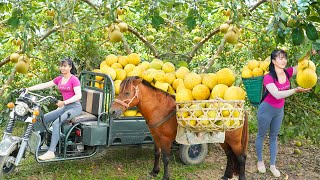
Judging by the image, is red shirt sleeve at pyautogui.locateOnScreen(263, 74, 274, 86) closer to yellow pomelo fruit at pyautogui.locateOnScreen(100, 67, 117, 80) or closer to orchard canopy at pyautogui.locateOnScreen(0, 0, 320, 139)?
orchard canopy at pyautogui.locateOnScreen(0, 0, 320, 139)

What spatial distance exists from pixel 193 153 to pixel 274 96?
1.47m

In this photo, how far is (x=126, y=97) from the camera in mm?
3801

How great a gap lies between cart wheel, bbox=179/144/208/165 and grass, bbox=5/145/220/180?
7 cm

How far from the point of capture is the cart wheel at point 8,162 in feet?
13.0

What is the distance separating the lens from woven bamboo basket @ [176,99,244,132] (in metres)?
3.48

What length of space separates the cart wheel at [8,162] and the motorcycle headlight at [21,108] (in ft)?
1.33

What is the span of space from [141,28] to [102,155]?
2.59 meters

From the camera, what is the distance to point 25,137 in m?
4.00

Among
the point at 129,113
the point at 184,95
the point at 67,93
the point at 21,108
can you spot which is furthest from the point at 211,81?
the point at 21,108

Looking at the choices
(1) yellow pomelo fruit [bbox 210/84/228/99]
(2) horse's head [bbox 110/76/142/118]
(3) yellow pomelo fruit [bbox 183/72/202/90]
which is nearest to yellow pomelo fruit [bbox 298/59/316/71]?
(1) yellow pomelo fruit [bbox 210/84/228/99]

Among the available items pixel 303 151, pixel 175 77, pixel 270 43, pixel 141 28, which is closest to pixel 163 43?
pixel 141 28

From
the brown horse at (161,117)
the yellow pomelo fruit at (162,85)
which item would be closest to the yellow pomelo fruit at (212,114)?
the brown horse at (161,117)

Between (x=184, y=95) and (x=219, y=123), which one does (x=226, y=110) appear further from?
(x=184, y=95)

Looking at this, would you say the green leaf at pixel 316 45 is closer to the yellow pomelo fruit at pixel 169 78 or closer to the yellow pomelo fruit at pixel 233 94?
the yellow pomelo fruit at pixel 233 94
